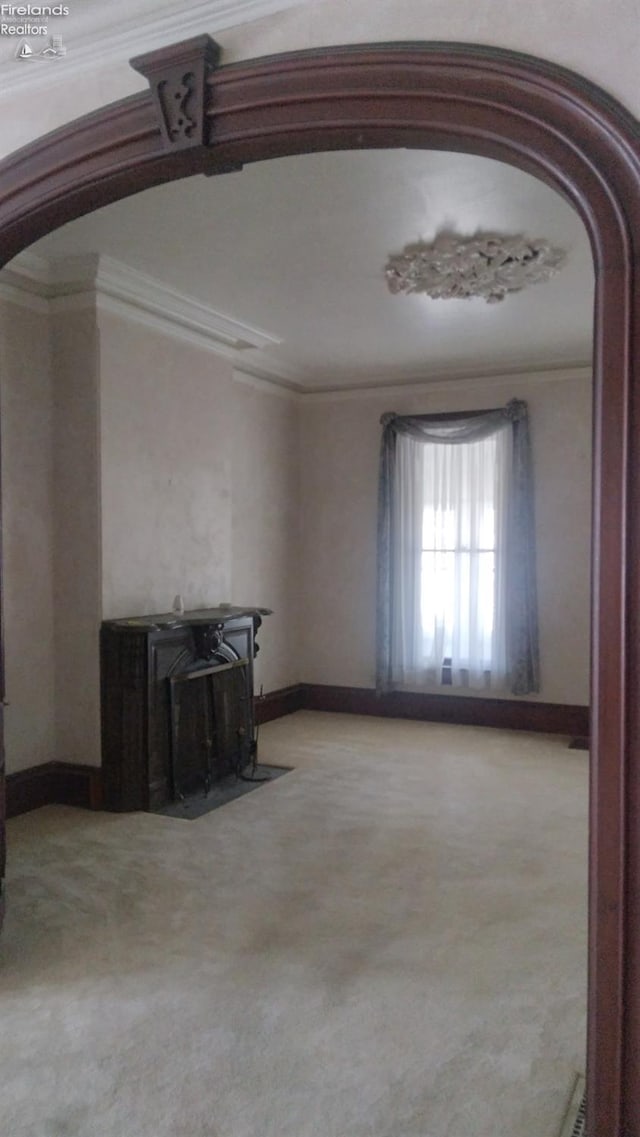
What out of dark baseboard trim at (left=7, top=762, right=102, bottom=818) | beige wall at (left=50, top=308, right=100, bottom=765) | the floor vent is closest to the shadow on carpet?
dark baseboard trim at (left=7, top=762, right=102, bottom=818)

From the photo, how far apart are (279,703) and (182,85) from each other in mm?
5274

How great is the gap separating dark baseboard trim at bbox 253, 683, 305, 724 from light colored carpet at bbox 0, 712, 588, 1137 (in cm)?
177

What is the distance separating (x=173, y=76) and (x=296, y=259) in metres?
2.12

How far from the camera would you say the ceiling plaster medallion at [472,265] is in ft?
12.7

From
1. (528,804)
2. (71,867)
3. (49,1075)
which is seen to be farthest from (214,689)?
(49,1075)

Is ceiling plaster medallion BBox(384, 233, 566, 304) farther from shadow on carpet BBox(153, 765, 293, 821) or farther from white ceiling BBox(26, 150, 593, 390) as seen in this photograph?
shadow on carpet BBox(153, 765, 293, 821)

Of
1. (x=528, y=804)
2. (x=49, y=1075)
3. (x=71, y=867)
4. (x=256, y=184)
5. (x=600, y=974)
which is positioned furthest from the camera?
(x=528, y=804)

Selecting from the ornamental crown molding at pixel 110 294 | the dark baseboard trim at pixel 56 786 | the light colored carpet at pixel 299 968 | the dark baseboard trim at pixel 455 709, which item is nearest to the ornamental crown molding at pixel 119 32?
the ornamental crown molding at pixel 110 294

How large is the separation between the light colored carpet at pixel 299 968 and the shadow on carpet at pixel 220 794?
4.2 inches

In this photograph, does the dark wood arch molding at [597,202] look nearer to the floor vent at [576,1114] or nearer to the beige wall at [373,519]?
the floor vent at [576,1114]

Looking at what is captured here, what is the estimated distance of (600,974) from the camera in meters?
1.58

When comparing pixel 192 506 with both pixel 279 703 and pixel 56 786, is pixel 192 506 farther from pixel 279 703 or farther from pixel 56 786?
pixel 279 703

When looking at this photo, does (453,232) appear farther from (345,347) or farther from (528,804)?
(528,804)

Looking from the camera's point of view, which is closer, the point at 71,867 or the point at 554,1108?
the point at 554,1108
